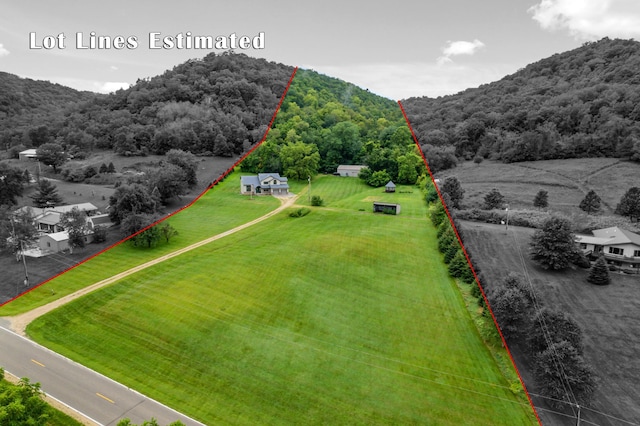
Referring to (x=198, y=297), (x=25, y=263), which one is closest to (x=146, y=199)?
(x=25, y=263)

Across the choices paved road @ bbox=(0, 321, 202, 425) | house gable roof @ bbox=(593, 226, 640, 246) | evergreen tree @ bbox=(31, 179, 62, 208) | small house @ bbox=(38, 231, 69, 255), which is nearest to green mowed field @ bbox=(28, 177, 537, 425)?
paved road @ bbox=(0, 321, 202, 425)

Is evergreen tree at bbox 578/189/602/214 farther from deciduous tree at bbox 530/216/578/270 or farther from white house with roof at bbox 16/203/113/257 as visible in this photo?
white house with roof at bbox 16/203/113/257

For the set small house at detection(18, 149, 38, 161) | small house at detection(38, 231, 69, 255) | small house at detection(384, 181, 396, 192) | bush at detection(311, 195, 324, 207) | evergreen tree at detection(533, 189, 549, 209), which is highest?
small house at detection(18, 149, 38, 161)

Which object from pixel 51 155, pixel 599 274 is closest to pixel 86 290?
pixel 599 274

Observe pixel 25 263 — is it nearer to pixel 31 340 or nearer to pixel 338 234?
pixel 31 340

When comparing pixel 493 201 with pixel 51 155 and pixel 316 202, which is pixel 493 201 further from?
pixel 51 155

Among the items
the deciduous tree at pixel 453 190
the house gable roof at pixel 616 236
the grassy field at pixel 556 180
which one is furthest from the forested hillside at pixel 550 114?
the house gable roof at pixel 616 236
